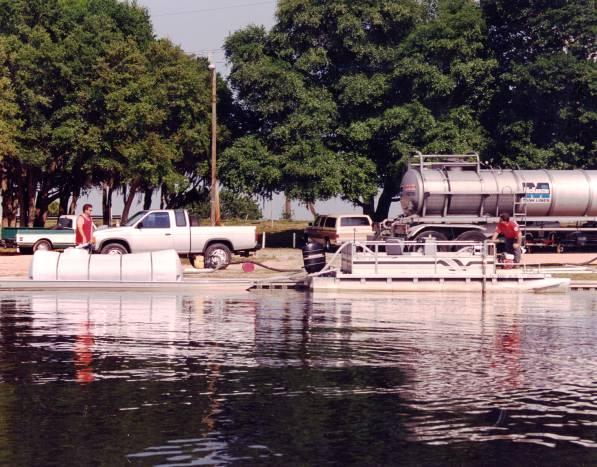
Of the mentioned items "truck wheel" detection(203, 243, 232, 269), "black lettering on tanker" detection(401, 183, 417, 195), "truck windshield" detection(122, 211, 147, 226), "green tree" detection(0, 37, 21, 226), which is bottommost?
"truck wheel" detection(203, 243, 232, 269)

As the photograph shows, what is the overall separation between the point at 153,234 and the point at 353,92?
21726 millimetres

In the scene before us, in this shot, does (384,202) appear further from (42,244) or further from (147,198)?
(42,244)

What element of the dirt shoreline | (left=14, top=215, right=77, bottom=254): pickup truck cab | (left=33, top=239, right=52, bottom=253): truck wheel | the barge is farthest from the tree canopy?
the barge

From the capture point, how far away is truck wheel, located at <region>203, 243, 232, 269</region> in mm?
37062

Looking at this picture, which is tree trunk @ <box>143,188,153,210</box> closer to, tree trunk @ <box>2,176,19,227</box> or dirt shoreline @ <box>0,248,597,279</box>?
tree trunk @ <box>2,176,19,227</box>

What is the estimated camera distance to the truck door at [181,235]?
37.2 metres

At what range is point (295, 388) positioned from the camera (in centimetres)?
1288

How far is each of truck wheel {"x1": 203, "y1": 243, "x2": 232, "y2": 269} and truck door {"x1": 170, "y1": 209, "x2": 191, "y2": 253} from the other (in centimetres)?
73

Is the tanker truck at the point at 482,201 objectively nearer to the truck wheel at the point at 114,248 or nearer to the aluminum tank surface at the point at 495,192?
the aluminum tank surface at the point at 495,192

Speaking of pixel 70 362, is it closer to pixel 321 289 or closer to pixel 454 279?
pixel 321 289

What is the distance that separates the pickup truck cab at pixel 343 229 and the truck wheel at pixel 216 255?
39.4ft

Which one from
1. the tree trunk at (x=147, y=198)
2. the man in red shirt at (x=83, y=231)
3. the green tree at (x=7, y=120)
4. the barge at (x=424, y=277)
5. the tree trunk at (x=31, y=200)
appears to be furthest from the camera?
the tree trunk at (x=147, y=198)

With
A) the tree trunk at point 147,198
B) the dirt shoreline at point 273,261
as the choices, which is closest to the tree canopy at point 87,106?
the tree trunk at point 147,198

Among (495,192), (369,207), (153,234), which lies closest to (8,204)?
(369,207)
